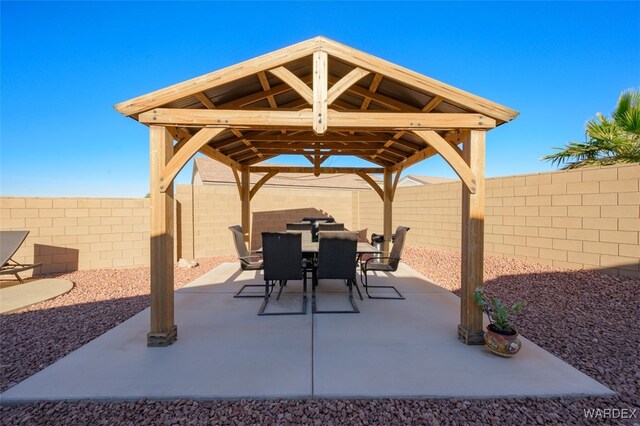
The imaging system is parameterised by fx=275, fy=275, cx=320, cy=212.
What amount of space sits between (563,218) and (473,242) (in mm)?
4449

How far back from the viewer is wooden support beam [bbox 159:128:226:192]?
9.80 ft

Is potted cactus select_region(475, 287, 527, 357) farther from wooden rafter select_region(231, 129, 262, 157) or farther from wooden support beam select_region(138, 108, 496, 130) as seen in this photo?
wooden rafter select_region(231, 129, 262, 157)

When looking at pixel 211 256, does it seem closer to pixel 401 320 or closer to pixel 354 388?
pixel 401 320

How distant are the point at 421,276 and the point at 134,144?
18.7 meters

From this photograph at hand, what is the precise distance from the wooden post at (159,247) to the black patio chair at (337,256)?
1.90 meters

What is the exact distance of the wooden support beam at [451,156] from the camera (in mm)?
3055

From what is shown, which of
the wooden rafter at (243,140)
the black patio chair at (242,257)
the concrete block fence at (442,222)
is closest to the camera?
the black patio chair at (242,257)

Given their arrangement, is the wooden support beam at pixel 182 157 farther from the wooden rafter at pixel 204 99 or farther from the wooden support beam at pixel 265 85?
the wooden support beam at pixel 265 85

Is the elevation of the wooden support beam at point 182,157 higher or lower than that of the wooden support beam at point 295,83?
lower

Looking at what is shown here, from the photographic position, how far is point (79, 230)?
6.51 meters

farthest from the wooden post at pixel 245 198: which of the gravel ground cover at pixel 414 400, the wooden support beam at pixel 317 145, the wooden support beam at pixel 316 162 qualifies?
the gravel ground cover at pixel 414 400

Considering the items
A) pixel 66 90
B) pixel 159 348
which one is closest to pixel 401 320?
pixel 159 348

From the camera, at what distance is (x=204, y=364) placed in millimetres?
2627

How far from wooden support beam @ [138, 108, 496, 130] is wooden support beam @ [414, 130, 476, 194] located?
11cm
